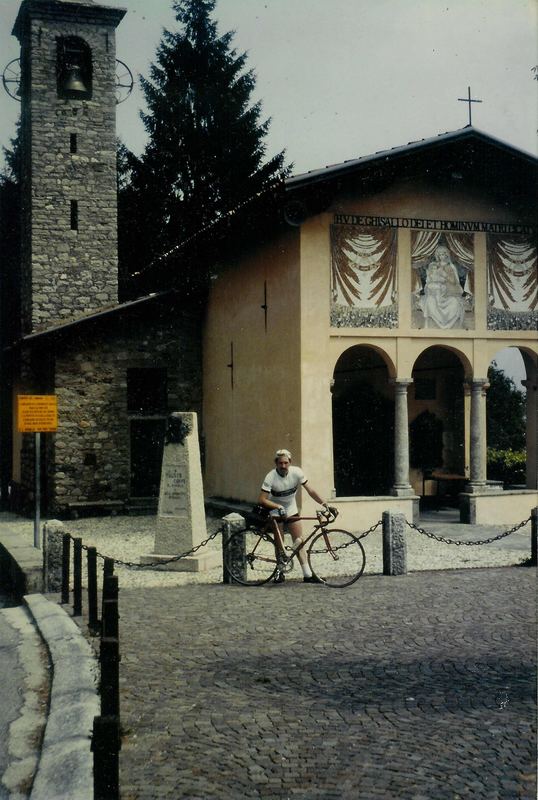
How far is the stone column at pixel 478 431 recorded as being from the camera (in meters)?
15.7

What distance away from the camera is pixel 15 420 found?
22344mm

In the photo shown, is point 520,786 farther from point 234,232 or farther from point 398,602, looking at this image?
point 234,232

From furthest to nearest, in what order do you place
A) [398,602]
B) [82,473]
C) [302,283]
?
[82,473], [302,283], [398,602]

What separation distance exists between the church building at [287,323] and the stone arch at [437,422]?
42 millimetres

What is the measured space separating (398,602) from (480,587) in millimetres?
1270

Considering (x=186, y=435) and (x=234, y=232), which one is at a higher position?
(x=234, y=232)

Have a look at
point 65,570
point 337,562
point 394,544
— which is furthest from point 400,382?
point 65,570

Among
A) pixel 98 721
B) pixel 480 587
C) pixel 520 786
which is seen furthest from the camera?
pixel 480 587

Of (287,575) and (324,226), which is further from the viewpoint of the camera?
(324,226)

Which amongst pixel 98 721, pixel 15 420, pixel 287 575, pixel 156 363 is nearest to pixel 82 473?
pixel 156 363

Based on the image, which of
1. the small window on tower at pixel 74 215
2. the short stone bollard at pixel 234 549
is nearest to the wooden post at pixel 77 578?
the short stone bollard at pixel 234 549

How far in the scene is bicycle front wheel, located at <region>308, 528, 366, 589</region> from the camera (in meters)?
10.0

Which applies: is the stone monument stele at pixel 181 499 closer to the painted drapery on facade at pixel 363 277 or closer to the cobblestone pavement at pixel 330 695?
the cobblestone pavement at pixel 330 695

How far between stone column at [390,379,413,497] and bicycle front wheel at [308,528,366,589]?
7.45 ft
